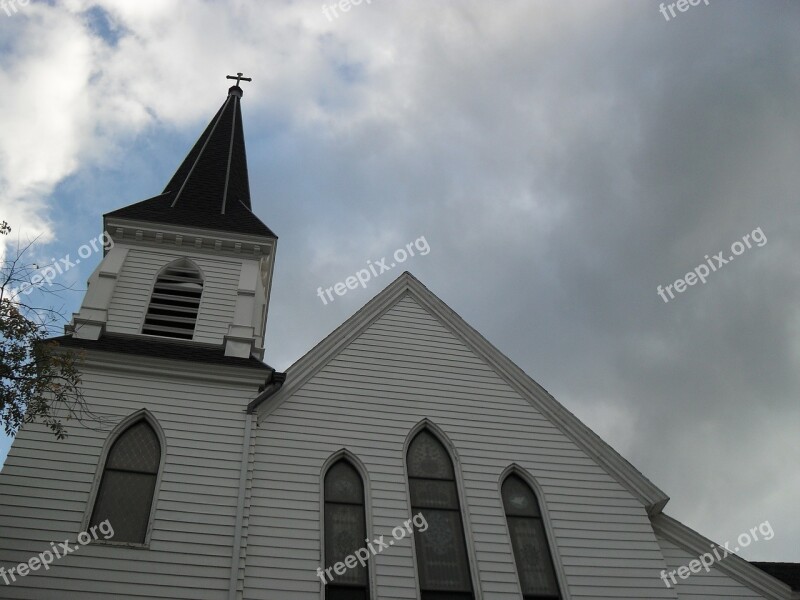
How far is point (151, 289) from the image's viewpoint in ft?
49.0

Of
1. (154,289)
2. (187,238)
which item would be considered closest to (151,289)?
(154,289)

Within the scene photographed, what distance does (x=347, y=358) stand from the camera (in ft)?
45.6

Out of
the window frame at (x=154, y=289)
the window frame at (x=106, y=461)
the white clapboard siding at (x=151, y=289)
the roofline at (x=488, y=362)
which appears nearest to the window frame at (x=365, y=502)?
the roofline at (x=488, y=362)

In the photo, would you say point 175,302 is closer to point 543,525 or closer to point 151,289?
point 151,289

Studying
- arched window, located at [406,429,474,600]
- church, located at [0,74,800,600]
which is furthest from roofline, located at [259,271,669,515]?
arched window, located at [406,429,474,600]

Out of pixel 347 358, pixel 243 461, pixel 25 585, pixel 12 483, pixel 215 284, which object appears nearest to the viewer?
pixel 25 585

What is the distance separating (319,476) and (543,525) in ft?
12.7

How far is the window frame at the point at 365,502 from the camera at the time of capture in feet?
35.1

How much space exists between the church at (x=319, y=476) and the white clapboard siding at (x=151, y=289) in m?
0.05

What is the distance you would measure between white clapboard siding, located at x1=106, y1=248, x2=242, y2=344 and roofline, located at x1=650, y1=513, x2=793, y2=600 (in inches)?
363

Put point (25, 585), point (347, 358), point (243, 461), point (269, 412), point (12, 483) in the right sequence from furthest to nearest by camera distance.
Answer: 1. point (347, 358)
2. point (269, 412)
3. point (243, 461)
4. point (12, 483)
5. point (25, 585)

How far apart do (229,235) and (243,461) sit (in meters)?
6.25

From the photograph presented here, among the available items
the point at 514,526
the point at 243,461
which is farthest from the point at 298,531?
the point at 514,526

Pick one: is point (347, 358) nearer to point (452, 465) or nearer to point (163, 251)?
point (452, 465)
